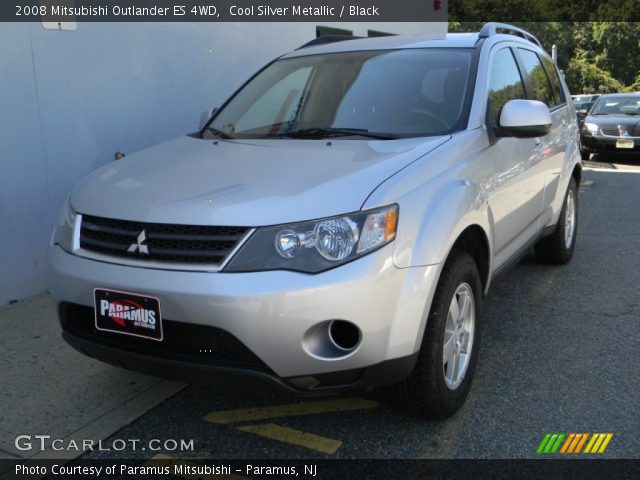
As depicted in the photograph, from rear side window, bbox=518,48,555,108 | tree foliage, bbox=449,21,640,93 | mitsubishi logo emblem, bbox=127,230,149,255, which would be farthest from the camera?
tree foliage, bbox=449,21,640,93

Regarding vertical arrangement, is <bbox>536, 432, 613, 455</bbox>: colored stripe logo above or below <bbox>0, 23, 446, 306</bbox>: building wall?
below

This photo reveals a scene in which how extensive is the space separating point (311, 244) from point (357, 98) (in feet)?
4.97

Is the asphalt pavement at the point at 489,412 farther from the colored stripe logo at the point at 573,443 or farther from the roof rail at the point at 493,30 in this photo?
the roof rail at the point at 493,30

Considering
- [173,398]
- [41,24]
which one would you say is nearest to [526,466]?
[173,398]

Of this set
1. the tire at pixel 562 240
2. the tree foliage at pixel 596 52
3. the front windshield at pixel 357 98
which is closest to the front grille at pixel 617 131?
the tire at pixel 562 240

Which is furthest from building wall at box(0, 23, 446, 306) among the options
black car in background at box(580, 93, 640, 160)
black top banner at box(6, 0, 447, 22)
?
black car in background at box(580, 93, 640, 160)

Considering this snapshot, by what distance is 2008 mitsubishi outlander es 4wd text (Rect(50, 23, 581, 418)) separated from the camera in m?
2.48

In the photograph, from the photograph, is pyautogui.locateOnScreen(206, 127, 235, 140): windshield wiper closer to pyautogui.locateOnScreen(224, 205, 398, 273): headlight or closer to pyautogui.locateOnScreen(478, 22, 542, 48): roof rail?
pyautogui.locateOnScreen(224, 205, 398, 273): headlight

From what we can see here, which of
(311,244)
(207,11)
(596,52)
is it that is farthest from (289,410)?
(596,52)

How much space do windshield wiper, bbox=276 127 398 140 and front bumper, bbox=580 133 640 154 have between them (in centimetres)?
1122

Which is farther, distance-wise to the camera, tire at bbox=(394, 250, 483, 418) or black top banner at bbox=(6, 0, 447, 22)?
black top banner at bbox=(6, 0, 447, 22)

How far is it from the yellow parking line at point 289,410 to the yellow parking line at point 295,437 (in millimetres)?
97

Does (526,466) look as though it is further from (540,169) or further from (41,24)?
(41,24)

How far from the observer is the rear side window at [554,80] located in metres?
5.33
